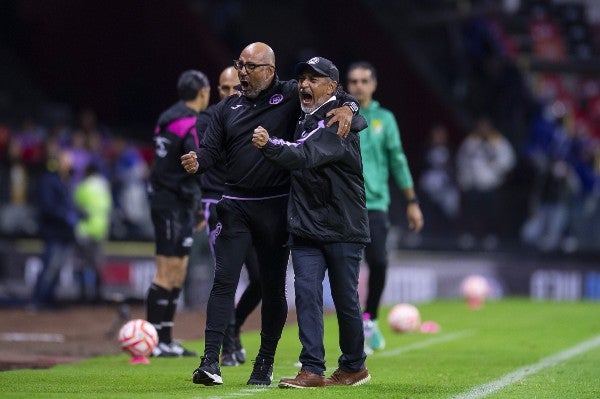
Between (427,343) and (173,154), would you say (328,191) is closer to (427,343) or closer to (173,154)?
(173,154)

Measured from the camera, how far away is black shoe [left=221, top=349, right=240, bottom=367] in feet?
38.2

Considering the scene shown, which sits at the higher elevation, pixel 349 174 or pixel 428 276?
pixel 349 174

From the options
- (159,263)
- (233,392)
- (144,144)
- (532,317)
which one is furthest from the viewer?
(144,144)

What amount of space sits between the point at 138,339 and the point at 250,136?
3053 millimetres

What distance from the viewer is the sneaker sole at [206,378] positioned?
9.45 metres

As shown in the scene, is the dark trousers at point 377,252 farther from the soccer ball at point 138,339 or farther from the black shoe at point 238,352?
the soccer ball at point 138,339

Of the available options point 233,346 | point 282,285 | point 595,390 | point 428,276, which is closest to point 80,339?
point 233,346

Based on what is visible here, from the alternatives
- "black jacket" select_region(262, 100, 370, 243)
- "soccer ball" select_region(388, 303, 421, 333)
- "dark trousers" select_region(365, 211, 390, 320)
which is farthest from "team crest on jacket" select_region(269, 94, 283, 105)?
"soccer ball" select_region(388, 303, 421, 333)

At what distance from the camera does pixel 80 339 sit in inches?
618

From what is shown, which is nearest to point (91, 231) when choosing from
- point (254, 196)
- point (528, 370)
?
point (528, 370)

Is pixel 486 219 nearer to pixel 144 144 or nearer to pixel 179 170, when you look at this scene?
pixel 144 144

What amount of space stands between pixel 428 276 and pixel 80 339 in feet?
31.4

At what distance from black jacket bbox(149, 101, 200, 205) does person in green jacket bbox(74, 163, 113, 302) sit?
8.93 meters

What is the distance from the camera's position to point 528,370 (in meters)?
11.5
